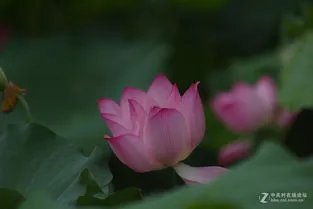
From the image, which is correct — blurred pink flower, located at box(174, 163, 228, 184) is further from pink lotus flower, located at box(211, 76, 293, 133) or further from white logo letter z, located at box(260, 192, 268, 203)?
pink lotus flower, located at box(211, 76, 293, 133)

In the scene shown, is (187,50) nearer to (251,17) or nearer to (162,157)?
(251,17)

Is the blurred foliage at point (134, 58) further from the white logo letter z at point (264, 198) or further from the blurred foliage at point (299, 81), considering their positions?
the white logo letter z at point (264, 198)

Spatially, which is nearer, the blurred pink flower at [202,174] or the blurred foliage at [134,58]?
the blurred pink flower at [202,174]

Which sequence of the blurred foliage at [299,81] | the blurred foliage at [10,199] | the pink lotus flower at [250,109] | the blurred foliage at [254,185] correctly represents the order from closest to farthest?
the blurred foliage at [254,185], the blurred foliage at [10,199], the blurred foliage at [299,81], the pink lotus flower at [250,109]

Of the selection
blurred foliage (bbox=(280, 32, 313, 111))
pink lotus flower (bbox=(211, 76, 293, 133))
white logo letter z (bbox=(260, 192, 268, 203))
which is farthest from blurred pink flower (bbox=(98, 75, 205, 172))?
pink lotus flower (bbox=(211, 76, 293, 133))

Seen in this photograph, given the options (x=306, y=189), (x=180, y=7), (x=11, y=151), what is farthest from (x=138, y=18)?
(x=306, y=189)

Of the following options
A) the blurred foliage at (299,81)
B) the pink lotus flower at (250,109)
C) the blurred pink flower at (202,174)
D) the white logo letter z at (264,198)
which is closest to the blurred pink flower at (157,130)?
the blurred pink flower at (202,174)
